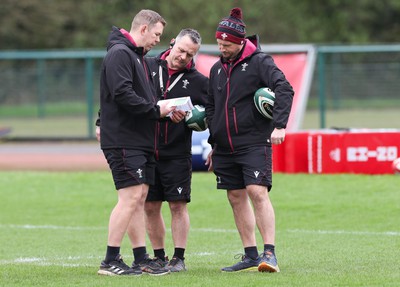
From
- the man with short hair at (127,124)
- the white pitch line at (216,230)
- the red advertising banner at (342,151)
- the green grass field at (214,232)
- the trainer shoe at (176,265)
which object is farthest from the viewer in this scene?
the red advertising banner at (342,151)

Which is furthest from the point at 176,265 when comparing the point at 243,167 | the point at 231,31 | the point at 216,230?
the point at 216,230

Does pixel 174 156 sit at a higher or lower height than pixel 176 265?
higher

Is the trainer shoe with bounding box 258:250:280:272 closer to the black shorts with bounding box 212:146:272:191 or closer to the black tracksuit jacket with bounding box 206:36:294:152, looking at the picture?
the black shorts with bounding box 212:146:272:191

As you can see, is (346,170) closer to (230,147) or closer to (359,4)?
(230,147)

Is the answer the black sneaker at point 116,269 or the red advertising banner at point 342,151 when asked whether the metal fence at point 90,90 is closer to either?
the red advertising banner at point 342,151

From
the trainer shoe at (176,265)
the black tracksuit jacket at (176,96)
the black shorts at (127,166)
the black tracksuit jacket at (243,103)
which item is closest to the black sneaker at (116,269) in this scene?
the trainer shoe at (176,265)

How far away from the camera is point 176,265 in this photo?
28.8 feet

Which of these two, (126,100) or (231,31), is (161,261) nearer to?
(126,100)

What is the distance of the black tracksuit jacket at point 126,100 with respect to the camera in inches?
317

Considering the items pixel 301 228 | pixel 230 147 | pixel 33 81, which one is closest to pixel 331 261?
pixel 230 147

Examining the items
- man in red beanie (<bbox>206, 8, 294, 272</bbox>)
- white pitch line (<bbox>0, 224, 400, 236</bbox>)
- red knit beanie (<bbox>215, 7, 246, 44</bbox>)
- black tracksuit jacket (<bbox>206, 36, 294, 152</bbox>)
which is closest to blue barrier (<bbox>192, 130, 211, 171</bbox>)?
white pitch line (<bbox>0, 224, 400, 236</bbox>)

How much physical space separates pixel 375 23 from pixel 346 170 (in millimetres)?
35157

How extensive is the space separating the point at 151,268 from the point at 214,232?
3902 mm

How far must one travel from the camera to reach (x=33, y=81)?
30047 millimetres
